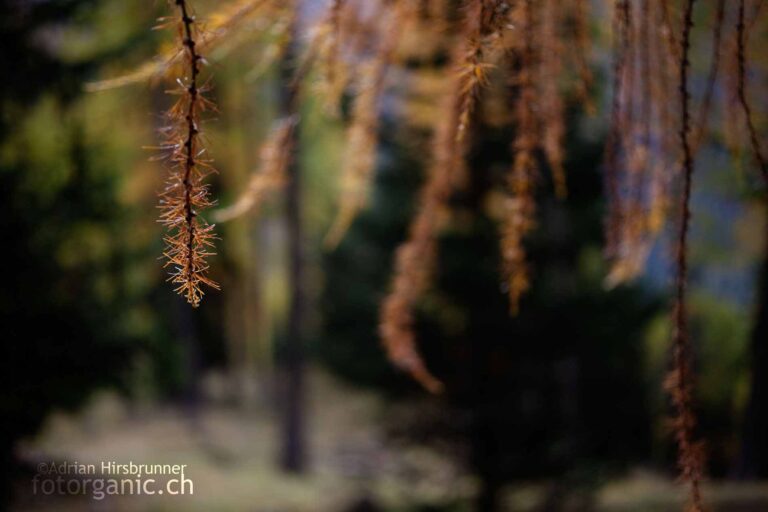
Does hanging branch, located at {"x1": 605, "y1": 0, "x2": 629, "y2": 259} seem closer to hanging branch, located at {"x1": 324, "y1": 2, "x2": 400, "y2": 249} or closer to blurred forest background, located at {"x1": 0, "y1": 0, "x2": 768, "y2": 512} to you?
hanging branch, located at {"x1": 324, "y1": 2, "x2": 400, "y2": 249}

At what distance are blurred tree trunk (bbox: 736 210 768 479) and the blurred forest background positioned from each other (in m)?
0.03

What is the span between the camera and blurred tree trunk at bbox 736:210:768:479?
6070 millimetres

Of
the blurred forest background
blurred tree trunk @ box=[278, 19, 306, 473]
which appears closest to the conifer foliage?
the blurred forest background

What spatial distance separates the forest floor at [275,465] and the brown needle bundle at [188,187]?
4.67 m

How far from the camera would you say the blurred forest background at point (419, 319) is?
5273 millimetres

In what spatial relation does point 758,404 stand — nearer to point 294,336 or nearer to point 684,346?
point 684,346

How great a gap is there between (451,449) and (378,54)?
5.54 meters

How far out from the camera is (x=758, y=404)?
6172 millimetres

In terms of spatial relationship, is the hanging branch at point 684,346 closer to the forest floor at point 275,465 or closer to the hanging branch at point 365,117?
the hanging branch at point 365,117

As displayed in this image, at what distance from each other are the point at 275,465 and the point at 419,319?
21.6 ft

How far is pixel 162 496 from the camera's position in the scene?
281 inches

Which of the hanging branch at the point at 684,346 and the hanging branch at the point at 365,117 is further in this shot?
the hanging branch at the point at 365,117

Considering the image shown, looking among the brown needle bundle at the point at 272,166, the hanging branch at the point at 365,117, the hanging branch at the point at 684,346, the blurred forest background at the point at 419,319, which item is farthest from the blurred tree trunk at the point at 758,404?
the brown needle bundle at the point at 272,166

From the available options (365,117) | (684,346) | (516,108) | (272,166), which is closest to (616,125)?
(516,108)
